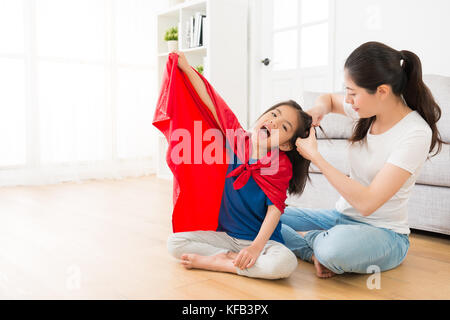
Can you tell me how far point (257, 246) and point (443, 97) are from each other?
1442 mm

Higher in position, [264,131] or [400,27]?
[400,27]

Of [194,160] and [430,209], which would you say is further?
[430,209]

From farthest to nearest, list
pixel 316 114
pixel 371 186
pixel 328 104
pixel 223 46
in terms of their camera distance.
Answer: pixel 223 46 < pixel 328 104 < pixel 316 114 < pixel 371 186

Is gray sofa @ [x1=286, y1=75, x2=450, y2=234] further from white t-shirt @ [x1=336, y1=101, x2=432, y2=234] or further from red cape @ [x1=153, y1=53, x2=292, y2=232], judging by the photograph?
red cape @ [x1=153, y1=53, x2=292, y2=232]

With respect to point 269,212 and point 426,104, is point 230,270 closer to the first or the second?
point 269,212

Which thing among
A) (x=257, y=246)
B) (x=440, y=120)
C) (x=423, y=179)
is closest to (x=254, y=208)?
(x=257, y=246)

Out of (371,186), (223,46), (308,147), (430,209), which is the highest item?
(223,46)

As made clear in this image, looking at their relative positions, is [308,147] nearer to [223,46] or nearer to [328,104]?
[328,104]

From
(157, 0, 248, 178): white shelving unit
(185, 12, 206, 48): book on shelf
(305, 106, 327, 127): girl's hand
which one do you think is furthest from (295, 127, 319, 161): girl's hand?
(185, 12, 206, 48): book on shelf

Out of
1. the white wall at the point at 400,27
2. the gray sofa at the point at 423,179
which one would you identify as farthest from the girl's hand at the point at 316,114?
the white wall at the point at 400,27

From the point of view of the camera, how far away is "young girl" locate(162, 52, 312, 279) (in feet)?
4.48

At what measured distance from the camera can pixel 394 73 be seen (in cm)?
132
